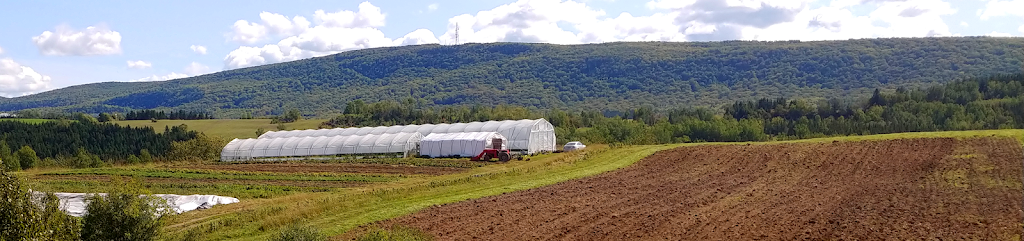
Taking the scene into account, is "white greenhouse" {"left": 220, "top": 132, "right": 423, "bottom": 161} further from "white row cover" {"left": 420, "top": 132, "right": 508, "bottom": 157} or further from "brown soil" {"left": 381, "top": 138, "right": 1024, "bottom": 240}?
"brown soil" {"left": 381, "top": 138, "right": 1024, "bottom": 240}

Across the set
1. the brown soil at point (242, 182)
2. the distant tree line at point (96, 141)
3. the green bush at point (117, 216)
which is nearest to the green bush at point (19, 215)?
the green bush at point (117, 216)

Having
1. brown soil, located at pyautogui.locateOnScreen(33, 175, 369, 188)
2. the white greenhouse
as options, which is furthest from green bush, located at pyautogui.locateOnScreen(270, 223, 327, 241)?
the white greenhouse

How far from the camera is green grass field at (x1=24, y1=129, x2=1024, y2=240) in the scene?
22.7m

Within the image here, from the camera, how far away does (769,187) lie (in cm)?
2864

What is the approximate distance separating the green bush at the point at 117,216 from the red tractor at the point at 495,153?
134ft

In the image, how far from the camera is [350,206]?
26.0m

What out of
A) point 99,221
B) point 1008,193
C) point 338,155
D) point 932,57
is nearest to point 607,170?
point 1008,193

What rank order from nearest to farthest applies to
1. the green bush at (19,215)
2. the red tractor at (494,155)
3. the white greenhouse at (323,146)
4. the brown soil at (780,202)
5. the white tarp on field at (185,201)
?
the green bush at (19,215) → the brown soil at (780,202) → the white tarp on field at (185,201) → the red tractor at (494,155) → the white greenhouse at (323,146)

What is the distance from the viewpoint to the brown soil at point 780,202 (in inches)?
754

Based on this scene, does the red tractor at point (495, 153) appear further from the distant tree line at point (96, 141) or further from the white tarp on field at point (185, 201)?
the distant tree line at point (96, 141)

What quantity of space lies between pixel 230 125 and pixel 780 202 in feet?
406

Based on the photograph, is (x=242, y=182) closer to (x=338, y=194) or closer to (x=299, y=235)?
(x=338, y=194)

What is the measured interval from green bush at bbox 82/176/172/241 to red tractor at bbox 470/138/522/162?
4095 centimetres

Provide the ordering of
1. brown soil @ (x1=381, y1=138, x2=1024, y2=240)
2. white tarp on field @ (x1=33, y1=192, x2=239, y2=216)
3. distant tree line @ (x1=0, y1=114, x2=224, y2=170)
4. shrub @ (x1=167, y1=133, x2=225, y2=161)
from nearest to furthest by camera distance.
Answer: brown soil @ (x1=381, y1=138, x2=1024, y2=240) < white tarp on field @ (x1=33, y1=192, x2=239, y2=216) < shrub @ (x1=167, y1=133, x2=225, y2=161) < distant tree line @ (x1=0, y1=114, x2=224, y2=170)
